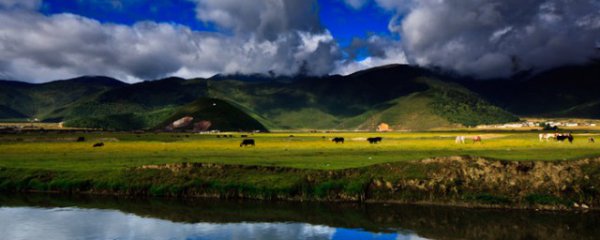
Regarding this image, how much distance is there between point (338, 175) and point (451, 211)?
1113 centimetres

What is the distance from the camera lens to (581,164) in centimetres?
4338

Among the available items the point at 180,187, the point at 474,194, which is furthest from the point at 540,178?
the point at 180,187

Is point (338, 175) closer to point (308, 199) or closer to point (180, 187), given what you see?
point (308, 199)

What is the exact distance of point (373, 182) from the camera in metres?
44.8

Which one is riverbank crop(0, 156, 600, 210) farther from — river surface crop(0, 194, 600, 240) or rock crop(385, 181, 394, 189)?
river surface crop(0, 194, 600, 240)

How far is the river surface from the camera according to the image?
32.8 m

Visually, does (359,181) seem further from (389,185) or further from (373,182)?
(389,185)

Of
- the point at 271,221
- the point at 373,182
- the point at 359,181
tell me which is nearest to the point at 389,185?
the point at 373,182

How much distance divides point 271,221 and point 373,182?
12.2m

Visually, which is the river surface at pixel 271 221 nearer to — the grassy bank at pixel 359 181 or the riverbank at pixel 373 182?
the riverbank at pixel 373 182

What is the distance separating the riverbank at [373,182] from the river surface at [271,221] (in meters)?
1.64

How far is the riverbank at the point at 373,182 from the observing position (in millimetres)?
40969

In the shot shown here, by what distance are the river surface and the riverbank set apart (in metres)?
1.64

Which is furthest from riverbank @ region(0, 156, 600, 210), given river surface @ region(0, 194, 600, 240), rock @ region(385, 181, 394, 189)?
river surface @ region(0, 194, 600, 240)
